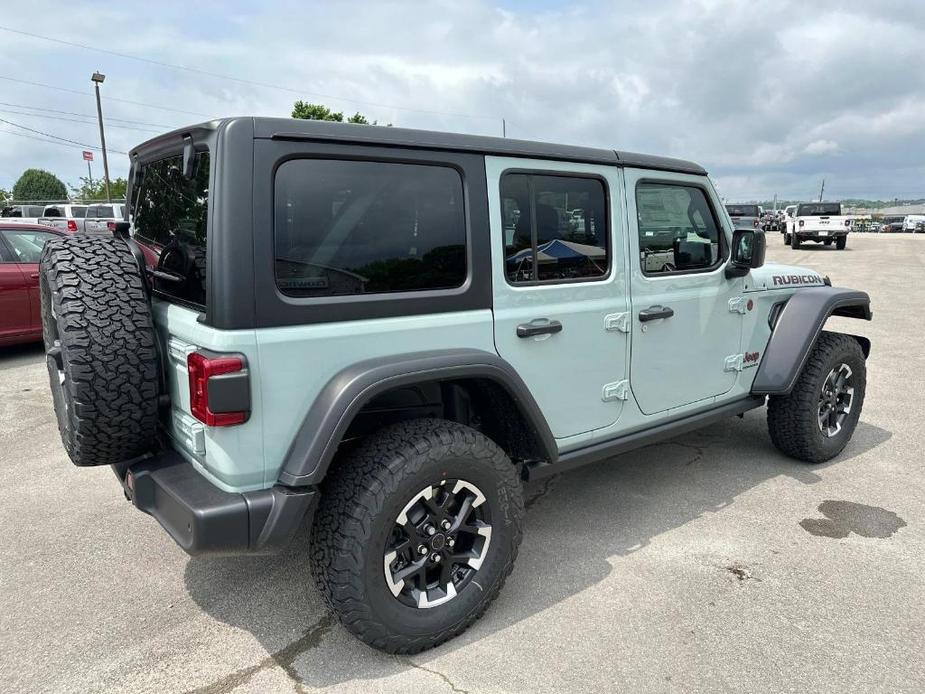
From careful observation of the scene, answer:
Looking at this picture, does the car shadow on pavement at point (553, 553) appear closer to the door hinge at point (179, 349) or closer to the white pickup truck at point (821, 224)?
the door hinge at point (179, 349)

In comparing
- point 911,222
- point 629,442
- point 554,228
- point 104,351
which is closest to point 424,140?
point 554,228

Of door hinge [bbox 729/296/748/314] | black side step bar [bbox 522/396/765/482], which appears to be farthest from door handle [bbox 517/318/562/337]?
door hinge [bbox 729/296/748/314]

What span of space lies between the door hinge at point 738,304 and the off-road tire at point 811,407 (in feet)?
2.21

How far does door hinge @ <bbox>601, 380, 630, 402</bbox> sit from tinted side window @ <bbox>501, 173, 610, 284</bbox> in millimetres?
526

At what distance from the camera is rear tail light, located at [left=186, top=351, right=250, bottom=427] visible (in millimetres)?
2012

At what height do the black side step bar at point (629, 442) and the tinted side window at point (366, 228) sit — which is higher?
the tinted side window at point (366, 228)

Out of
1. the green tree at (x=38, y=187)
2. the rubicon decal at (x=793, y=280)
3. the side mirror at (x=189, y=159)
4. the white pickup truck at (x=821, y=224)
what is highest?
the green tree at (x=38, y=187)

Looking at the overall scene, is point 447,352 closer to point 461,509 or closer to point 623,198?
point 461,509

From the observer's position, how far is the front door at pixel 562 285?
8.76 feet

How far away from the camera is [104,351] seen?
7.23ft

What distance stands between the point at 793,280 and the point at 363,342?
303cm

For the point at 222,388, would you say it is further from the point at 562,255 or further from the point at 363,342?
the point at 562,255

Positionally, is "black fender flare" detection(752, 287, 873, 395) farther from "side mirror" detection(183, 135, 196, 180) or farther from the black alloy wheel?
"side mirror" detection(183, 135, 196, 180)

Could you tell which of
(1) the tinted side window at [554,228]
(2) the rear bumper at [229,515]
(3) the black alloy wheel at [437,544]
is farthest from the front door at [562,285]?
(2) the rear bumper at [229,515]
